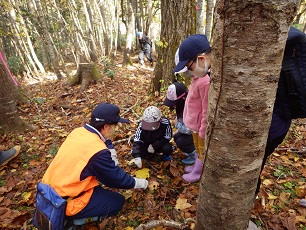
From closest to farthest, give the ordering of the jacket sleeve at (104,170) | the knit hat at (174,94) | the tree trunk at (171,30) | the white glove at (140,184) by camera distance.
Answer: the jacket sleeve at (104,170), the white glove at (140,184), the knit hat at (174,94), the tree trunk at (171,30)

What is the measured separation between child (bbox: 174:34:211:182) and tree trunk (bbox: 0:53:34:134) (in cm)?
363

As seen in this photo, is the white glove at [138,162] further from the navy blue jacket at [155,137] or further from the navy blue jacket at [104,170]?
the navy blue jacket at [104,170]

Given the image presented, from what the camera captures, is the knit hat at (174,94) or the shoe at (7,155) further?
Result: the shoe at (7,155)

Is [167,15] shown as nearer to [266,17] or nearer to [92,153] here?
[92,153]

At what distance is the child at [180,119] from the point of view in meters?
3.14

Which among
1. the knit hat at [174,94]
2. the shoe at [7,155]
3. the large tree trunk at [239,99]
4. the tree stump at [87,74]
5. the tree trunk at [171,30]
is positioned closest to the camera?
the large tree trunk at [239,99]

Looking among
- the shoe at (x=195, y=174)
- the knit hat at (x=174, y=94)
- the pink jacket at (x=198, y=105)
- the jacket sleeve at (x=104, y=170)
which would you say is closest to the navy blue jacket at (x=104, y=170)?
the jacket sleeve at (x=104, y=170)

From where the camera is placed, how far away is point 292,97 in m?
1.61

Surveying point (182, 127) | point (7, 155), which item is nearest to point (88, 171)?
point (182, 127)

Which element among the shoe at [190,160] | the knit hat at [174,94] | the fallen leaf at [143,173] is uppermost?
the knit hat at [174,94]

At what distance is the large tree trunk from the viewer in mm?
1010

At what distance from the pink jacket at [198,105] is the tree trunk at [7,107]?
3620 millimetres

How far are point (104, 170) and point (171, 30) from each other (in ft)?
12.2

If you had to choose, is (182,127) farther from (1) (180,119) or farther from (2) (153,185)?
(2) (153,185)
